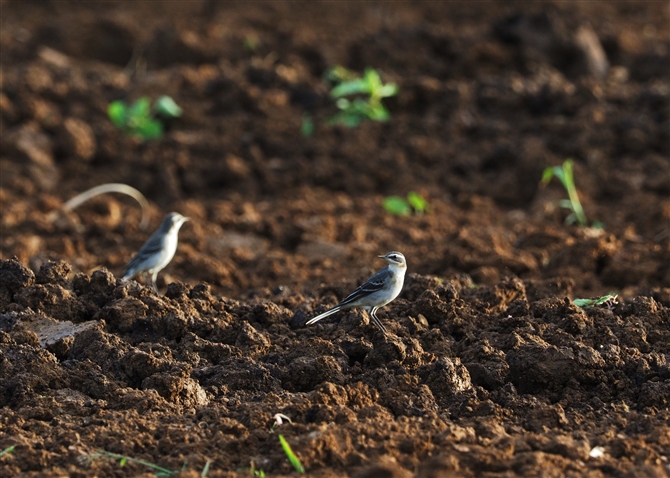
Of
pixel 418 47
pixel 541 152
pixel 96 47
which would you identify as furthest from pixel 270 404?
pixel 96 47

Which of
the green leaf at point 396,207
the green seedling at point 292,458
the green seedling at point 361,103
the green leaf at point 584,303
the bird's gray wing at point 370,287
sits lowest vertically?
the green leaf at point 396,207

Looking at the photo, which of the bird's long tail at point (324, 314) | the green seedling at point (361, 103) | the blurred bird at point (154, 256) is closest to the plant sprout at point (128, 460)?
the bird's long tail at point (324, 314)

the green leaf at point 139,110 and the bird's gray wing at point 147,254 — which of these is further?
the green leaf at point 139,110

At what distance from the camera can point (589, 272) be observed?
9453mm

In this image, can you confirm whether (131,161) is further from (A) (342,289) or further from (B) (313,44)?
(A) (342,289)

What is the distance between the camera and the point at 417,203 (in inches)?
480

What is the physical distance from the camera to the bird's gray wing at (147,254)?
9156 mm

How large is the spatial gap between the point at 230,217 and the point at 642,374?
20.6 feet

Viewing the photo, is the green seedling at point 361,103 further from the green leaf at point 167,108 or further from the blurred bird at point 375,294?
the blurred bird at point 375,294

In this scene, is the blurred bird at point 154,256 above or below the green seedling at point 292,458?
below

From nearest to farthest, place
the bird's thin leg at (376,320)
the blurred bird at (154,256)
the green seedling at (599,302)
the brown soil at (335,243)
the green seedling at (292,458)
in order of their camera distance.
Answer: the green seedling at (292,458) → the brown soil at (335,243) → the bird's thin leg at (376,320) → the green seedling at (599,302) → the blurred bird at (154,256)

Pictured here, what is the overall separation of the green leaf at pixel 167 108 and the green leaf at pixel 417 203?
3.69 metres

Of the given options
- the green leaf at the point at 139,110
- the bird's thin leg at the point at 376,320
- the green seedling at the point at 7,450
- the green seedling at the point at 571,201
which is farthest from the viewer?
the green leaf at the point at 139,110

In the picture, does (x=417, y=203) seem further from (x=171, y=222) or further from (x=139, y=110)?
(x=139, y=110)
